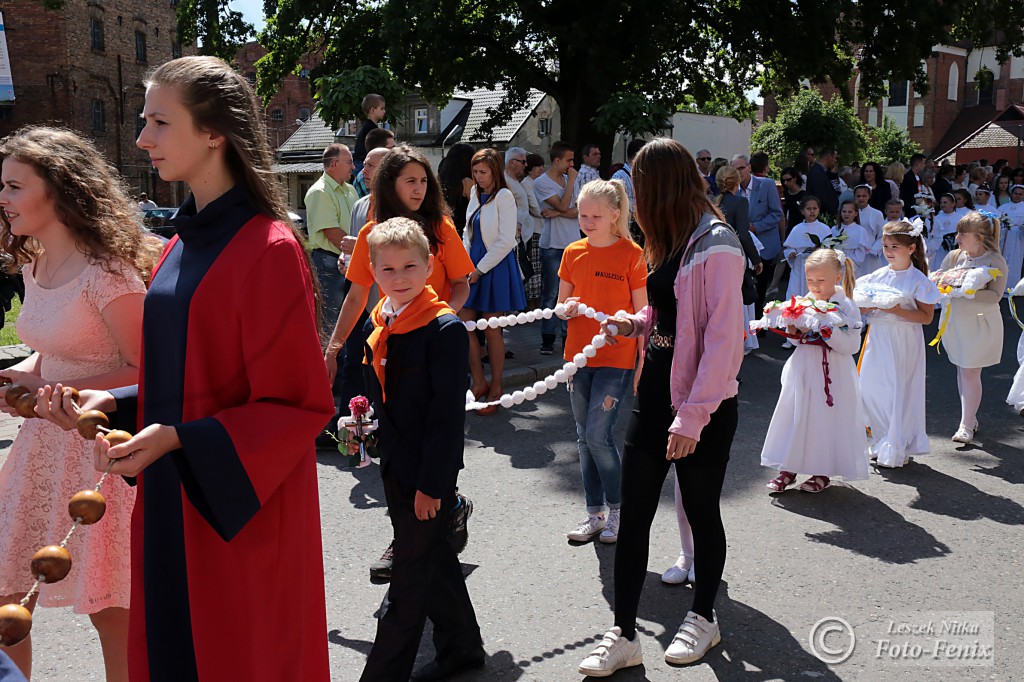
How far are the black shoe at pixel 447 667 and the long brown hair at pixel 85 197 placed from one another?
180 centimetres

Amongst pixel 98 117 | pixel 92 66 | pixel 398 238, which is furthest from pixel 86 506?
pixel 98 117

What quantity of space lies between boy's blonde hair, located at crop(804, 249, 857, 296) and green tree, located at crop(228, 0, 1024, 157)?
10.0 m

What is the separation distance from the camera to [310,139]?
49469mm

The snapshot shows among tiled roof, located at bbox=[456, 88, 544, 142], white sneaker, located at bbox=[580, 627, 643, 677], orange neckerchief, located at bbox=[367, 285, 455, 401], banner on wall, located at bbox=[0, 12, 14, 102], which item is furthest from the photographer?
tiled roof, located at bbox=[456, 88, 544, 142]

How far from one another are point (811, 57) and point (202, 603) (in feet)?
59.5

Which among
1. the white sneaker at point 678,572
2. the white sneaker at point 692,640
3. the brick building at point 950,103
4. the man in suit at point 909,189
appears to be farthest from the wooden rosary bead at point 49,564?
the brick building at point 950,103

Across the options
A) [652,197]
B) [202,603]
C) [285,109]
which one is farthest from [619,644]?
[285,109]

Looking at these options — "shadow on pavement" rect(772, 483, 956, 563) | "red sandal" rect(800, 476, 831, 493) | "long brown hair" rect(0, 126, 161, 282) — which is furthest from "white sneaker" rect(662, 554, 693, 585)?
"long brown hair" rect(0, 126, 161, 282)

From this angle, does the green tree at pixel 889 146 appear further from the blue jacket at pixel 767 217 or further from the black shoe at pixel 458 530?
the black shoe at pixel 458 530

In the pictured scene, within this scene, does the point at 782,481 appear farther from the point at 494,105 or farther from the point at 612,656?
the point at 494,105

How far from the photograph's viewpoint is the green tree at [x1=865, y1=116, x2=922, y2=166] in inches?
2313

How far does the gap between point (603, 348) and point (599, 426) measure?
0.41m
